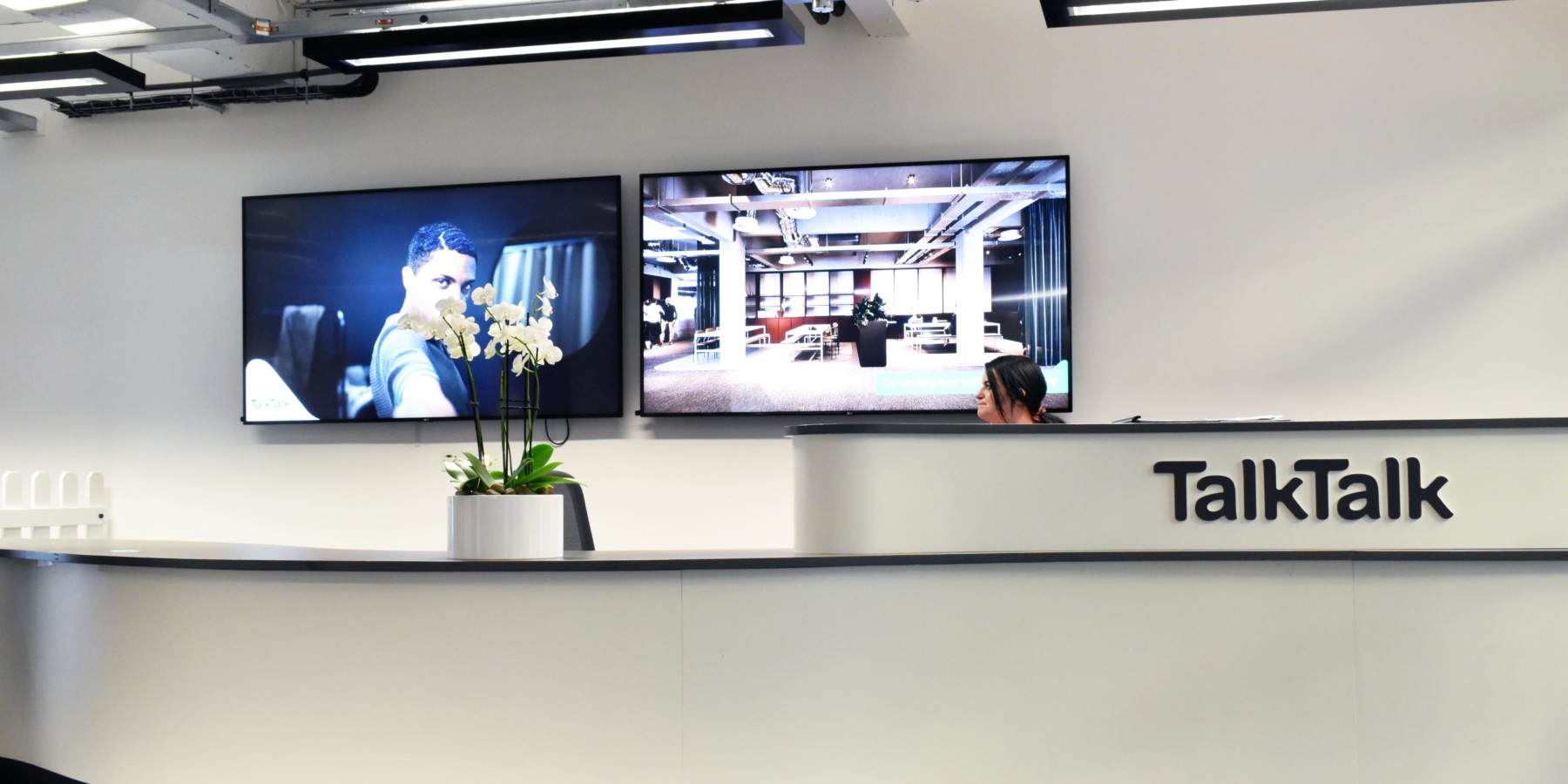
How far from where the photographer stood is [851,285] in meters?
5.16

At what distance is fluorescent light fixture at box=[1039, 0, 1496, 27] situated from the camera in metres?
3.63

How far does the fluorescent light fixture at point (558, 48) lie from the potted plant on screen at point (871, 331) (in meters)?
1.24

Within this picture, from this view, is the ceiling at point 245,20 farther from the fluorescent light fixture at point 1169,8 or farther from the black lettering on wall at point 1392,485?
the black lettering on wall at point 1392,485

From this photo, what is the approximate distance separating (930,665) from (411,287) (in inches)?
135

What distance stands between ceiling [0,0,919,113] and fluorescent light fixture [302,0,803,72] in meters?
0.19

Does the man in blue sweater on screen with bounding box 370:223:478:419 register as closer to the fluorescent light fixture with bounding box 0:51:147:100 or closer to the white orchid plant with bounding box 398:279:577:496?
the fluorescent light fixture with bounding box 0:51:147:100

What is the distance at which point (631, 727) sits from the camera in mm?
2777

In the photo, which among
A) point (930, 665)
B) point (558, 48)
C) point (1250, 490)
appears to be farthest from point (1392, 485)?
point (558, 48)

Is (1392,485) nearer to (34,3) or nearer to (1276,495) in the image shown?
(1276,495)

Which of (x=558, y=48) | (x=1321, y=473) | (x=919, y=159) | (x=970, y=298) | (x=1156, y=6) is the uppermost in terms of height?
(x=558, y=48)

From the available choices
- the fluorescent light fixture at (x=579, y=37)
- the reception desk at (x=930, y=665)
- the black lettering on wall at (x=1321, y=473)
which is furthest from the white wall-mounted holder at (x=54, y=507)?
the black lettering on wall at (x=1321, y=473)

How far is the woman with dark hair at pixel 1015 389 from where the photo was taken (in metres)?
4.11

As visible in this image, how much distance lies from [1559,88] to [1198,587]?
3.15 meters

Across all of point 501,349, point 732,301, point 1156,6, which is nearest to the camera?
point 501,349
